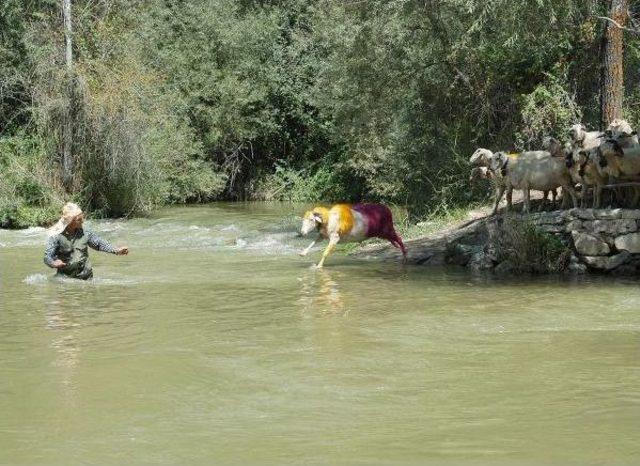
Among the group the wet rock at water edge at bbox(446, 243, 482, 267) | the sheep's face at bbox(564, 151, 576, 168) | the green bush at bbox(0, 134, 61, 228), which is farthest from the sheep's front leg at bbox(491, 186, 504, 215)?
the green bush at bbox(0, 134, 61, 228)

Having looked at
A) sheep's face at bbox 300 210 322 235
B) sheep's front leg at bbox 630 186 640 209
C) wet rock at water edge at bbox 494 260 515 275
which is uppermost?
sheep's front leg at bbox 630 186 640 209

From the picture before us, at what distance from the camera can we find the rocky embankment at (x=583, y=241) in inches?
634

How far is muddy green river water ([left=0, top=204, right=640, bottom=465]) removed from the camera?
664 cm

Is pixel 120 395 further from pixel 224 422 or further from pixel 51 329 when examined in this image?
pixel 51 329

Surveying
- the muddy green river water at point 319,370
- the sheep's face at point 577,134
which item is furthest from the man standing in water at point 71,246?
the sheep's face at point 577,134

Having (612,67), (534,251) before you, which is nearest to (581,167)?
(534,251)

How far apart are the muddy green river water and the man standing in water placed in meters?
0.47

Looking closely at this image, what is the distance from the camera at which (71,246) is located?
15008 mm

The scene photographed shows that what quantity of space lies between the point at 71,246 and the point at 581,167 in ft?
29.5

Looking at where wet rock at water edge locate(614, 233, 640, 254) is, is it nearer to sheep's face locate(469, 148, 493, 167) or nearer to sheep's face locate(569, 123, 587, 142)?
sheep's face locate(569, 123, 587, 142)

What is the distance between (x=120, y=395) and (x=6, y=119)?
27830mm

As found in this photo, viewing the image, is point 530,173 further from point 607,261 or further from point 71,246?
point 71,246

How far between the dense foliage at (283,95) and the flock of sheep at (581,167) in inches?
119

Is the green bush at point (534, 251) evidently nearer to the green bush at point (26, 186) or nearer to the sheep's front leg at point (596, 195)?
the sheep's front leg at point (596, 195)
